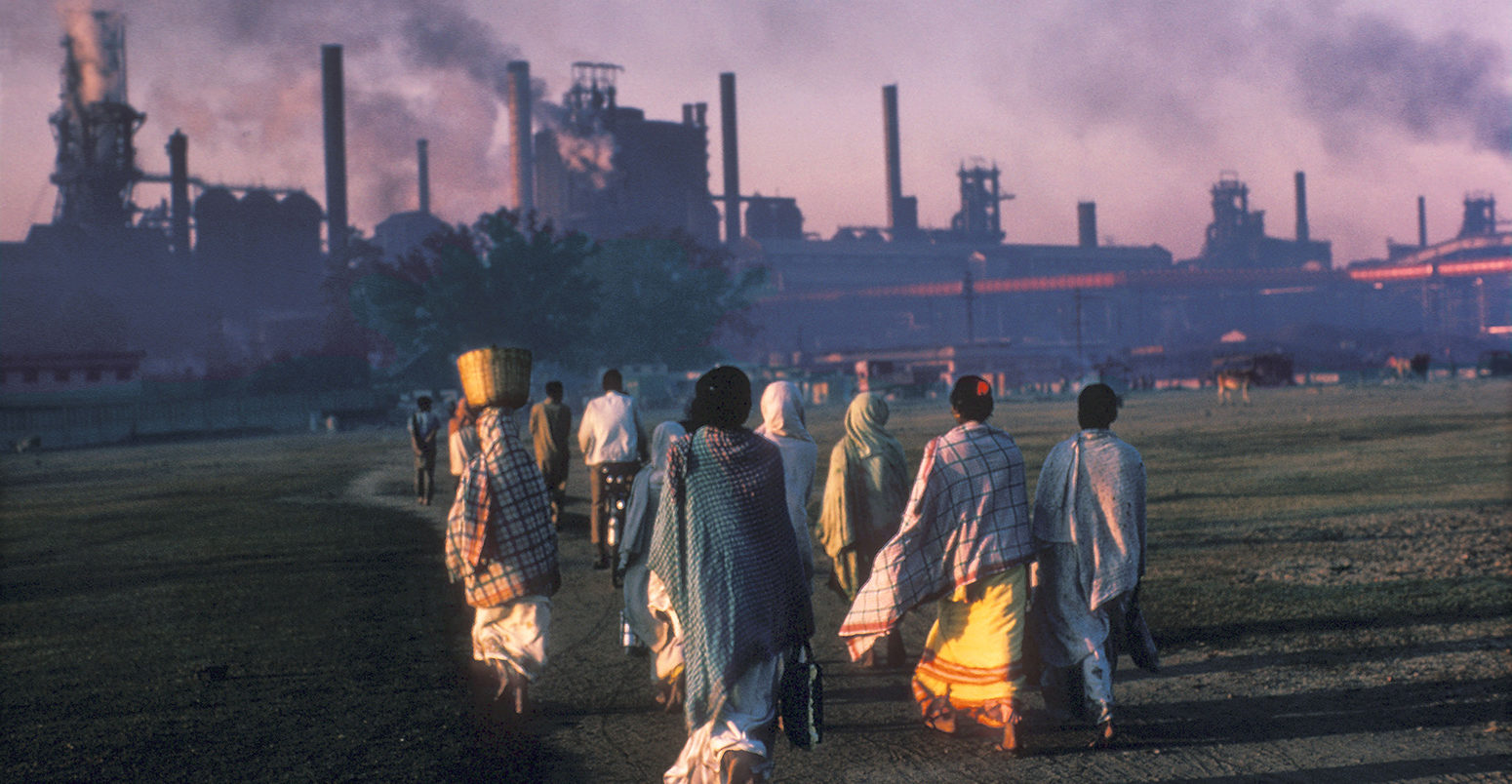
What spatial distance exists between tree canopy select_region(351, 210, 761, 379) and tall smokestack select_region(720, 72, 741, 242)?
107 feet

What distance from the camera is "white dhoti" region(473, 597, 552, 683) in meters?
5.37

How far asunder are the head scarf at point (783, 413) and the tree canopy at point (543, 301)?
49.6m

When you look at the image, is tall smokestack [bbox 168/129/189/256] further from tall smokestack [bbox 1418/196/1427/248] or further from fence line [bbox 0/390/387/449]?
tall smokestack [bbox 1418/196/1427/248]

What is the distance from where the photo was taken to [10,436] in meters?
41.5

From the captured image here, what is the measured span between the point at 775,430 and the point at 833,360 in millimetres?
76266

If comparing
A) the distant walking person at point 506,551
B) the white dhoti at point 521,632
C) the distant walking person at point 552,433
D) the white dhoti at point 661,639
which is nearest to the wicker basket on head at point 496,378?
the distant walking person at point 506,551

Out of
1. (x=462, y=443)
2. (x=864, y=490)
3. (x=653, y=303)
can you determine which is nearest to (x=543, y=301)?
(x=653, y=303)

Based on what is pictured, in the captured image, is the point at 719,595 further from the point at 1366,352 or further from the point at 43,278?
the point at 1366,352

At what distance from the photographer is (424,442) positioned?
15.4 metres

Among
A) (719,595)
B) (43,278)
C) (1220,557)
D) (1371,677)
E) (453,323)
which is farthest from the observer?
(43,278)

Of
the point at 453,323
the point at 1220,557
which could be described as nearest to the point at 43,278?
the point at 453,323

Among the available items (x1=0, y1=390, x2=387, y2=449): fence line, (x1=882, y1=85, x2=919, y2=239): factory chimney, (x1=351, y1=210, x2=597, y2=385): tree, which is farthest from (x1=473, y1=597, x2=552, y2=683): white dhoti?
(x1=882, y1=85, x2=919, y2=239): factory chimney

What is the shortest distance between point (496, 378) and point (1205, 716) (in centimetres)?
370

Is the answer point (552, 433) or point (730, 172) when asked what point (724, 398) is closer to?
point (552, 433)
